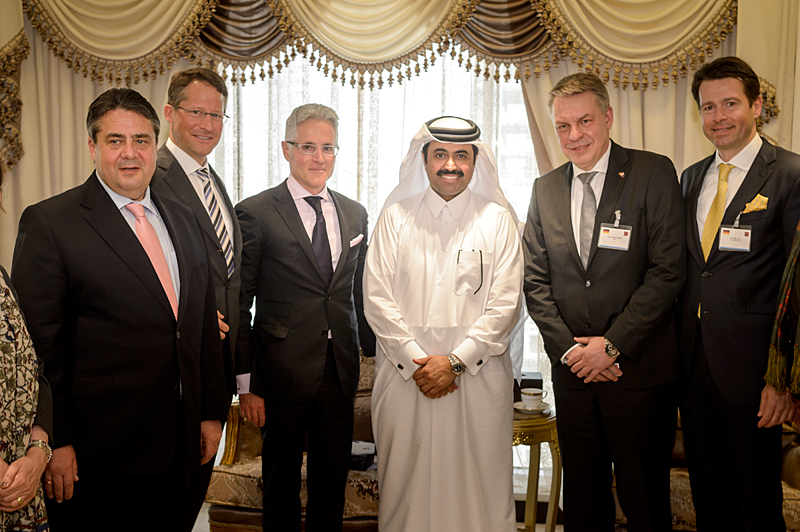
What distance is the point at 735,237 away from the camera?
2.48m

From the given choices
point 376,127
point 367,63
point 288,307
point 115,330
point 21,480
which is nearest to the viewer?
point 21,480

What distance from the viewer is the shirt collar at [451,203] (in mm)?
2908

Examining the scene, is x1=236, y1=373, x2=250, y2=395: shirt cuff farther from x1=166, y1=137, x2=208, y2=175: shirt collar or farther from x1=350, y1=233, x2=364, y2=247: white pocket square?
x1=166, y1=137, x2=208, y2=175: shirt collar

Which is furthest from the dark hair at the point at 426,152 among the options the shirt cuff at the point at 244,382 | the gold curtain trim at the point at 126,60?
the gold curtain trim at the point at 126,60

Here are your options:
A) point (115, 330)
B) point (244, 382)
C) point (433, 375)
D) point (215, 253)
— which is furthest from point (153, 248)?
point (433, 375)

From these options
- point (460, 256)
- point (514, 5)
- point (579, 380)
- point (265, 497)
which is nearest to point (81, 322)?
point (265, 497)

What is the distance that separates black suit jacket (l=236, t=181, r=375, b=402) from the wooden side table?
984 mm

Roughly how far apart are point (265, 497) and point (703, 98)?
2612mm

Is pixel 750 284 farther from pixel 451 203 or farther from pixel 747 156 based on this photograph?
pixel 451 203

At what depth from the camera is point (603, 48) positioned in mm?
3895

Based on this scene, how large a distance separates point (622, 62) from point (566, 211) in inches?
67.7

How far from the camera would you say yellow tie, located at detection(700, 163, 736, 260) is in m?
2.56

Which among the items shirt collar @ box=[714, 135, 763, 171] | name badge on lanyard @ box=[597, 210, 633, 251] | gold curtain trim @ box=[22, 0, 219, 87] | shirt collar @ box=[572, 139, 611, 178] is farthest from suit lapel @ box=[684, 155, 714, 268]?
gold curtain trim @ box=[22, 0, 219, 87]

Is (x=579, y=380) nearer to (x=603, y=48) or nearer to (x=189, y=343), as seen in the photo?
(x=189, y=343)
